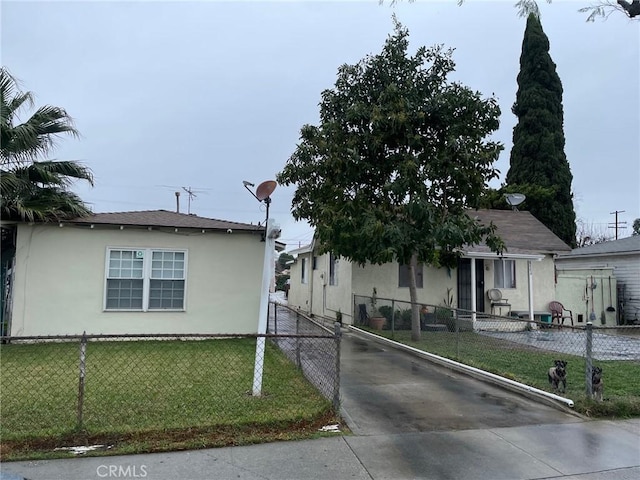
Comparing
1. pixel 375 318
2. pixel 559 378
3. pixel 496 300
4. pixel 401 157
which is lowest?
pixel 559 378

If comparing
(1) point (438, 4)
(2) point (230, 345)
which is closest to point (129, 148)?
(2) point (230, 345)

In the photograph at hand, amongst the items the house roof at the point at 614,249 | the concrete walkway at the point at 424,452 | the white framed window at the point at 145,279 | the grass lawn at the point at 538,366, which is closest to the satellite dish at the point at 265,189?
the concrete walkway at the point at 424,452

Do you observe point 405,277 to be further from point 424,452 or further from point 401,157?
point 424,452

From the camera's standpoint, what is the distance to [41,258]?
10672 millimetres

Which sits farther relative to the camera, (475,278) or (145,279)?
(475,278)

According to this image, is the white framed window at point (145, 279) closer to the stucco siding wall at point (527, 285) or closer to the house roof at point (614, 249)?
the stucco siding wall at point (527, 285)

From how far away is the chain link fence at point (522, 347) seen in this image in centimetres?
699

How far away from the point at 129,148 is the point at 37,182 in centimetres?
879

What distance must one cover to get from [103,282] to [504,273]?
13082 millimetres

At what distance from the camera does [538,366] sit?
27.2 feet

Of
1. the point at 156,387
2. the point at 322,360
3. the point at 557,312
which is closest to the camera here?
the point at 156,387

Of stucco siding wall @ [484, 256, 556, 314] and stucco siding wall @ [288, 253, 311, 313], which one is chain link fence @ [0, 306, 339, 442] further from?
stucco siding wall @ [288, 253, 311, 313]

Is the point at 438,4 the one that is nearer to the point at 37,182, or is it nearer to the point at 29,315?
the point at 37,182

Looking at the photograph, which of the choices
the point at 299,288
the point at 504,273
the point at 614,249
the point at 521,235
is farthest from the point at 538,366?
the point at 299,288
